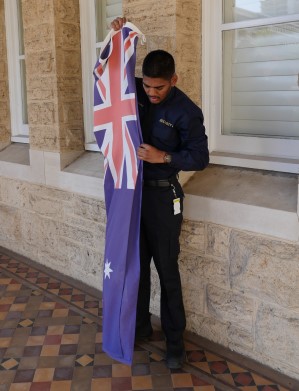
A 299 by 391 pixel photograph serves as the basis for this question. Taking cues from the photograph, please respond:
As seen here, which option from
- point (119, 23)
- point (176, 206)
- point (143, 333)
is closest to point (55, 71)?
point (119, 23)

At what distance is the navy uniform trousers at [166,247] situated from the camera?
254 centimetres

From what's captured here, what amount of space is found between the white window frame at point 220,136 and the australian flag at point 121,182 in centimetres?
61

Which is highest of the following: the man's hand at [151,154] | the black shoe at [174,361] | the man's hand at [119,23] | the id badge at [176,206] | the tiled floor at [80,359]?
the man's hand at [119,23]

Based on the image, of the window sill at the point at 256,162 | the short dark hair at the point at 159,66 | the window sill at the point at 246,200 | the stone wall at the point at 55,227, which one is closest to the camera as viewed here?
the short dark hair at the point at 159,66

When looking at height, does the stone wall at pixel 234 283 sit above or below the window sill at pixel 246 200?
below

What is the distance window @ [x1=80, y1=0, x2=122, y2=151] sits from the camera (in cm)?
373

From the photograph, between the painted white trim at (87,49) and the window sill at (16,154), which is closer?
the painted white trim at (87,49)

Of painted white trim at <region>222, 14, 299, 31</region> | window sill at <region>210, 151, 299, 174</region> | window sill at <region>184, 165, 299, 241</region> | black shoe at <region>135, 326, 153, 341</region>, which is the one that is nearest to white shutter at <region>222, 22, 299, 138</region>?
painted white trim at <region>222, 14, 299, 31</region>

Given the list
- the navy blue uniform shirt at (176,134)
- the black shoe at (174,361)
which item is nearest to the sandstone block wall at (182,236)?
the black shoe at (174,361)

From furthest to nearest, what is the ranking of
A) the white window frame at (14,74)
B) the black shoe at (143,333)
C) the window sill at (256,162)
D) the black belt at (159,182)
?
1. the white window frame at (14,74)
2. the black shoe at (143,333)
3. the window sill at (256,162)
4. the black belt at (159,182)

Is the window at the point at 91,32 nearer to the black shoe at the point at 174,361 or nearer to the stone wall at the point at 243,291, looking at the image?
the stone wall at the point at 243,291

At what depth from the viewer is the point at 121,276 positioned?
2598 millimetres

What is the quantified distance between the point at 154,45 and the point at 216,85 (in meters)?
0.45

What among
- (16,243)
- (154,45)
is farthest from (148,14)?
(16,243)
